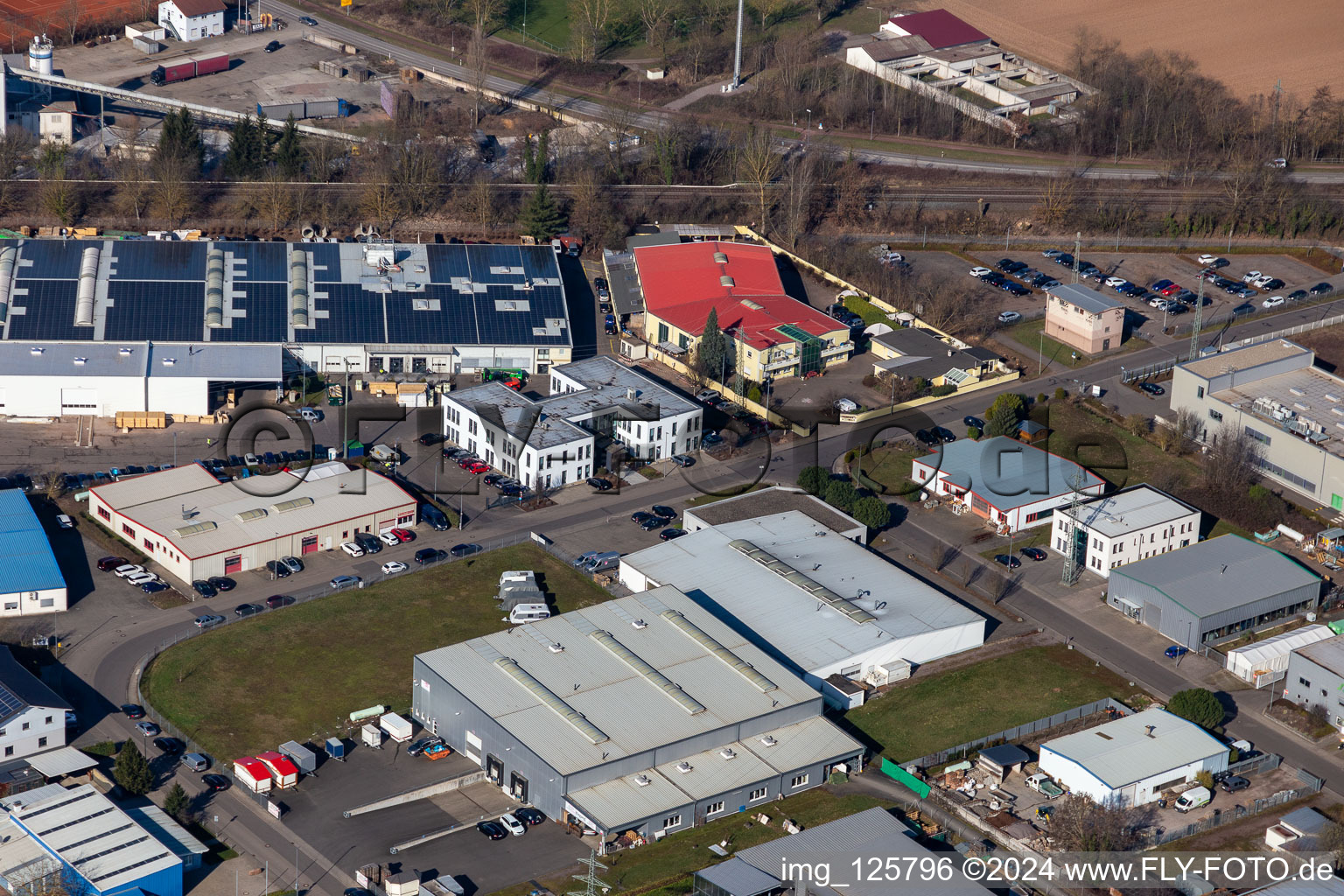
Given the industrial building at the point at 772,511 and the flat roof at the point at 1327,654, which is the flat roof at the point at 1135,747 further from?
the industrial building at the point at 772,511

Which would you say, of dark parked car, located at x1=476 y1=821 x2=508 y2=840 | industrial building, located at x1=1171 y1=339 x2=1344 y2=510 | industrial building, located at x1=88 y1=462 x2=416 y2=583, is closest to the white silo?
industrial building, located at x1=88 y1=462 x2=416 y2=583

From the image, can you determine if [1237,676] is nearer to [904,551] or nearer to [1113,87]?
[904,551]

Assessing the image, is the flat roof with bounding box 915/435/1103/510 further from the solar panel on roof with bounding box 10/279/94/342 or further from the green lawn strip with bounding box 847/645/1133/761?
the solar panel on roof with bounding box 10/279/94/342

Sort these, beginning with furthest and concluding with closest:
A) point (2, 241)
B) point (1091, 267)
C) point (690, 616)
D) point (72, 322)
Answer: point (1091, 267)
point (2, 241)
point (72, 322)
point (690, 616)

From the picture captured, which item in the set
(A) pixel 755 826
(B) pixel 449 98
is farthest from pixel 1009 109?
(A) pixel 755 826

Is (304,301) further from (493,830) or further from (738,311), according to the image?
(493,830)
